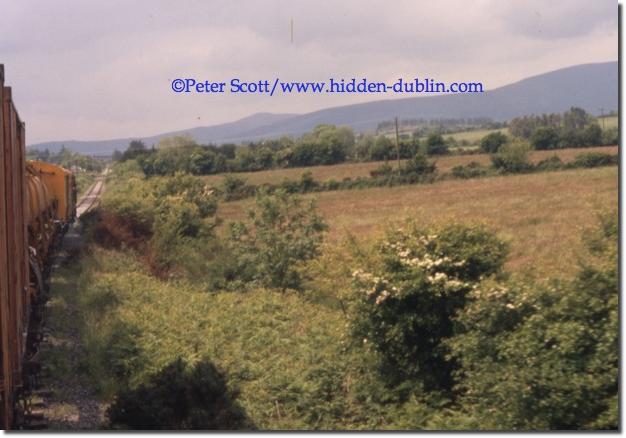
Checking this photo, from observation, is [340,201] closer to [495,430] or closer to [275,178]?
[275,178]

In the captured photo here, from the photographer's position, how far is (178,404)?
8422 millimetres

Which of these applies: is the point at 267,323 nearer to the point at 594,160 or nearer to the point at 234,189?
the point at 234,189

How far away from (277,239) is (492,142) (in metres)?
26.2

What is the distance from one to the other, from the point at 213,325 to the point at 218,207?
16862mm

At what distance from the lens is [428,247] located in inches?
386

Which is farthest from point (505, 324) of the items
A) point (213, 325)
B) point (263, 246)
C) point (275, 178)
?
point (275, 178)

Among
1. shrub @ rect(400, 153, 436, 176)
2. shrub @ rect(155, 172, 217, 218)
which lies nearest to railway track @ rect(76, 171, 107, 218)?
shrub @ rect(155, 172, 217, 218)

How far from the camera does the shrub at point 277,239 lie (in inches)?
747

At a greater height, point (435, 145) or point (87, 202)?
point (435, 145)

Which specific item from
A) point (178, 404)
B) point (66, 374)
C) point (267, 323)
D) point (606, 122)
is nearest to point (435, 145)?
point (606, 122)

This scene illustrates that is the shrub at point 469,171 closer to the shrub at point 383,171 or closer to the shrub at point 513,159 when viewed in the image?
the shrub at point 513,159

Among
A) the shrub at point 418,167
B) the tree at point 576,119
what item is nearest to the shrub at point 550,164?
the tree at point 576,119

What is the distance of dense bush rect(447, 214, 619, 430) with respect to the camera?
6535mm

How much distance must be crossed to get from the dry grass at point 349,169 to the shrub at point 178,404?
25.7 meters
